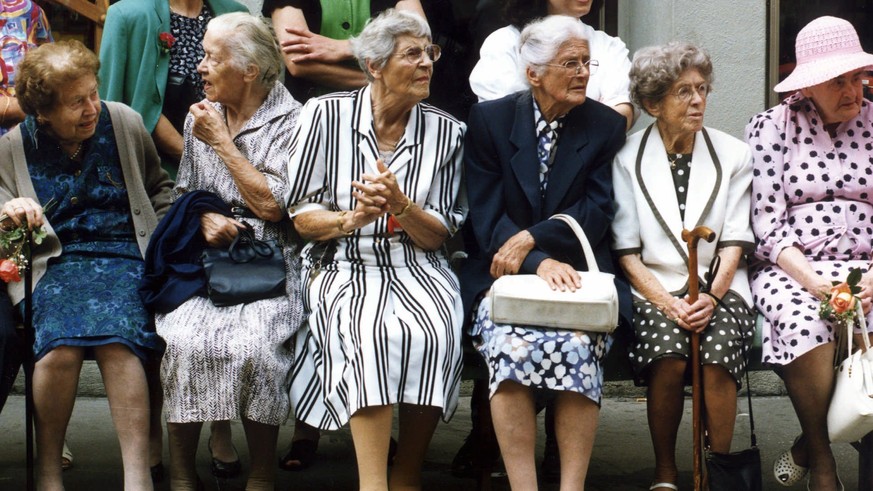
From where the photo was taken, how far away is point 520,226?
5125mm

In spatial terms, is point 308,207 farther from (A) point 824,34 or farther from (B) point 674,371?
(A) point 824,34

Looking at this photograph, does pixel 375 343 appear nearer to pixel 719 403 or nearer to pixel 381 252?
pixel 381 252

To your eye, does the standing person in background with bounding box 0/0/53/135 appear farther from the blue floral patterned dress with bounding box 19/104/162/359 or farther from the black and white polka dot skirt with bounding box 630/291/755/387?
the black and white polka dot skirt with bounding box 630/291/755/387

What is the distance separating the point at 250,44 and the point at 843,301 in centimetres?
238

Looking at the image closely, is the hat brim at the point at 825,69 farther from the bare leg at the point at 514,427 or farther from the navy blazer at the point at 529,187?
the bare leg at the point at 514,427

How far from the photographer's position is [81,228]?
514 centimetres

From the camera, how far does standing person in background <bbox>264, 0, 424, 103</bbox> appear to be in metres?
5.63

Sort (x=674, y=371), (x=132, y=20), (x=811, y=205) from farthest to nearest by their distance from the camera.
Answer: (x=132, y=20)
(x=811, y=205)
(x=674, y=371)

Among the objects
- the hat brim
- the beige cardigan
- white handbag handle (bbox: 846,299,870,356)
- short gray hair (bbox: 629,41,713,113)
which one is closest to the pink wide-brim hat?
the hat brim

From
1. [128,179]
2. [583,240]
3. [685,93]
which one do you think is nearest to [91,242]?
[128,179]

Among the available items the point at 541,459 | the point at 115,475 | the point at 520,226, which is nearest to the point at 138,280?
the point at 115,475

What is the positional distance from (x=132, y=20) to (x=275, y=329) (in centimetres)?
156

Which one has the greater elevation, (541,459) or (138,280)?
(138,280)

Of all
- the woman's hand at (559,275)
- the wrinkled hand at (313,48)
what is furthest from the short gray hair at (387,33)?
the woman's hand at (559,275)
